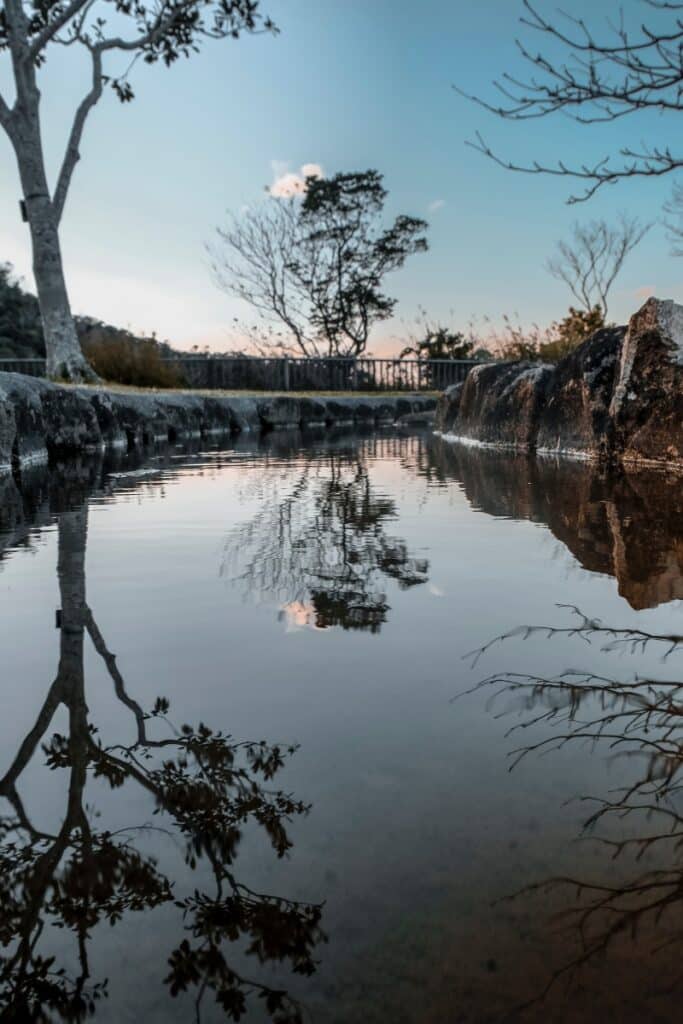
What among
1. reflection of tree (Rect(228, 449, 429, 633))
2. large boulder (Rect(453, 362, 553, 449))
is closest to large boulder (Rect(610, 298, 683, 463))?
large boulder (Rect(453, 362, 553, 449))

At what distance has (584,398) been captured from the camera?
5.70 meters

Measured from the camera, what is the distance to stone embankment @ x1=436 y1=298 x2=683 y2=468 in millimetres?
4812

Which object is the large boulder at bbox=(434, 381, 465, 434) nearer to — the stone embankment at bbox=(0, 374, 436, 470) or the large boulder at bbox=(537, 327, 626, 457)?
the stone embankment at bbox=(0, 374, 436, 470)

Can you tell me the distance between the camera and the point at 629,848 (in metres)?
0.75

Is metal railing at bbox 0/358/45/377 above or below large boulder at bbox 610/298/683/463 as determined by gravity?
above

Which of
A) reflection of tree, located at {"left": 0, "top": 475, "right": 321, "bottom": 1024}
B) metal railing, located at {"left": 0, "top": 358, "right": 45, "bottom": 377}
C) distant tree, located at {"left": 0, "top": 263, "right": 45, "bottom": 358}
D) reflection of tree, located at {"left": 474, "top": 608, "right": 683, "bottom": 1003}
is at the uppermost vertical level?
distant tree, located at {"left": 0, "top": 263, "right": 45, "bottom": 358}

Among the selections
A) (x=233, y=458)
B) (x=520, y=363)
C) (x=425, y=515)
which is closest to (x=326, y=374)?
(x=520, y=363)

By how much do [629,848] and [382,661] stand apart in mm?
589

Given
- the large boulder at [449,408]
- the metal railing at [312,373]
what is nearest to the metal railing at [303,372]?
the metal railing at [312,373]

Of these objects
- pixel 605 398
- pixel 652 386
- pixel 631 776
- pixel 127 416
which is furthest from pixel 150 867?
pixel 127 416

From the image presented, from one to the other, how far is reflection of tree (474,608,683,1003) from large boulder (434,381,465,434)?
324 inches

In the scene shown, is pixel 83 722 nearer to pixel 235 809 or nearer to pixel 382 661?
pixel 235 809

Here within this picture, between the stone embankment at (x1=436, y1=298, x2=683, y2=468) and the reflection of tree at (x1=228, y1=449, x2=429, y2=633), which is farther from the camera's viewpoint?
the stone embankment at (x1=436, y1=298, x2=683, y2=468)

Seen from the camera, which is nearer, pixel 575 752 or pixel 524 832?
pixel 524 832
